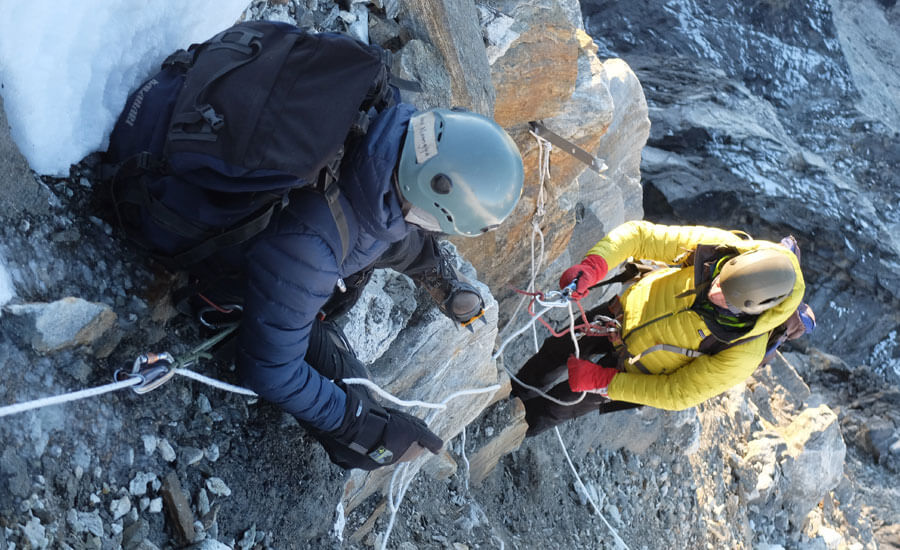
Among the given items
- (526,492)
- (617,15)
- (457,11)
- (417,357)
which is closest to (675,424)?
(526,492)

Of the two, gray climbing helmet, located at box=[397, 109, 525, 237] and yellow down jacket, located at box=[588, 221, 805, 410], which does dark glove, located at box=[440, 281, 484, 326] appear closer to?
gray climbing helmet, located at box=[397, 109, 525, 237]

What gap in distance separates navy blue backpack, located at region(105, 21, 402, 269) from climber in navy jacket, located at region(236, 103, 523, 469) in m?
0.09

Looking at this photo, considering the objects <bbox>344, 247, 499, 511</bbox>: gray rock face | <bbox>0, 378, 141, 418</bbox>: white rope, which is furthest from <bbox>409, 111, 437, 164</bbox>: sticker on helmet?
<bbox>344, 247, 499, 511</bbox>: gray rock face

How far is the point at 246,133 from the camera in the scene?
272 cm

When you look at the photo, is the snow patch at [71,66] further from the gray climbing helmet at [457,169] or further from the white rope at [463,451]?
the white rope at [463,451]

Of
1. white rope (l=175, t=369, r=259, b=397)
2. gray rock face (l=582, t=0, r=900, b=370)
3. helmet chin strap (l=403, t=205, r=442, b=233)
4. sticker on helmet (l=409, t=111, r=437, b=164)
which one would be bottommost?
gray rock face (l=582, t=0, r=900, b=370)

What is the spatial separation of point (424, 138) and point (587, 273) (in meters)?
2.90

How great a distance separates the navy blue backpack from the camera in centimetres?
274

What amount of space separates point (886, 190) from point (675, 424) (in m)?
10.6

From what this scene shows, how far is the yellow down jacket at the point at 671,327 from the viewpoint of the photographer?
16.7 ft

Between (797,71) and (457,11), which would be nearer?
(457,11)

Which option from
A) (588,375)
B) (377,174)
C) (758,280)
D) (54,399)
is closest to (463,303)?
(377,174)

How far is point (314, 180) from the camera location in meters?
2.80

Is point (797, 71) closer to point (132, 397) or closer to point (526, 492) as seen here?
point (526, 492)
